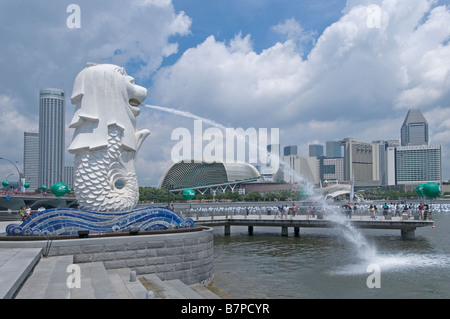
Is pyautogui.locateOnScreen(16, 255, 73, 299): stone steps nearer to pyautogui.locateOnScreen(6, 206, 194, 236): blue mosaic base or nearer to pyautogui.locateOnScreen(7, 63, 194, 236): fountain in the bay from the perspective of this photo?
pyautogui.locateOnScreen(6, 206, 194, 236): blue mosaic base

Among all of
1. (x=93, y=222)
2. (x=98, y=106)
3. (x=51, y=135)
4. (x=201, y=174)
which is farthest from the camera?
(x=51, y=135)

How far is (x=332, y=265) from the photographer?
20.4 meters

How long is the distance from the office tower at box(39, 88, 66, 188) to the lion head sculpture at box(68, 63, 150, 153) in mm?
163190

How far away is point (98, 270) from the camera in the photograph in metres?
A: 11.5

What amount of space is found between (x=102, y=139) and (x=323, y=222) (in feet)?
62.5

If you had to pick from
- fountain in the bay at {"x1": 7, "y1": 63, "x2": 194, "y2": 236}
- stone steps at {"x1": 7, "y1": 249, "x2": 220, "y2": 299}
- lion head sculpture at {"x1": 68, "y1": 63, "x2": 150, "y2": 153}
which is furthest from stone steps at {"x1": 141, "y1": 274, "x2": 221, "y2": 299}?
lion head sculpture at {"x1": 68, "y1": 63, "x2": 150, "y2": 153}

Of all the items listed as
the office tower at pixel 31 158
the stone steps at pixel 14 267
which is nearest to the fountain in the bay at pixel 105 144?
the stone steps at pixel 14 267

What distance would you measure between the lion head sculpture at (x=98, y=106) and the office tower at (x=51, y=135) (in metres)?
163

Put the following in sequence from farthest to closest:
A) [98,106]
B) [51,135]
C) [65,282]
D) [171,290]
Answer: [51,135]
[98,106]
[171,290]
[65,282]

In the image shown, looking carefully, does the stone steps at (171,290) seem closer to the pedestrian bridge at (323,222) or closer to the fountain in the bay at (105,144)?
the fountain in the bay at (105,144)

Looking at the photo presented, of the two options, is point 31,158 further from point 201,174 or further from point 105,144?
point 105,144

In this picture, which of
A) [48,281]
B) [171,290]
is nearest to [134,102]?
[171,290]

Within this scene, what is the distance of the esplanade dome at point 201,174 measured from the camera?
125 meters
